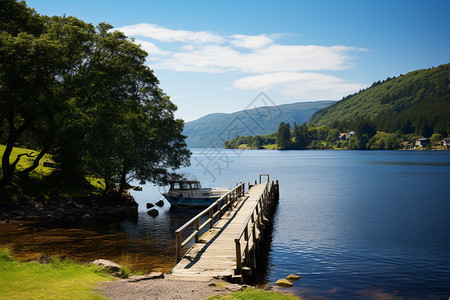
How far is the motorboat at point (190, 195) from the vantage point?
1720 inches

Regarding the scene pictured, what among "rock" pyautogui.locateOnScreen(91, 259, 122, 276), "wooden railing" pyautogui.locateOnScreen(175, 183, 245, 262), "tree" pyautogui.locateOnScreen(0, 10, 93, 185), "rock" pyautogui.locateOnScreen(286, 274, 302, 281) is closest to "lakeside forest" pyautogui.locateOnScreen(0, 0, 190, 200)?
"tree" pyautogui.locateOnScreen(0, 10, 93, 185)

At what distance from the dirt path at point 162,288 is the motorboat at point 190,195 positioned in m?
30.6

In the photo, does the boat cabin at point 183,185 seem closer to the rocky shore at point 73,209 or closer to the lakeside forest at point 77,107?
the lakeside forest at point 77,107

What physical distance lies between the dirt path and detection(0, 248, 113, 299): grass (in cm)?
67

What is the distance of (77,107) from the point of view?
35.4 metres

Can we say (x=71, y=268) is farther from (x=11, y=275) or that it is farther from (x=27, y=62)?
(x=27, y=62)

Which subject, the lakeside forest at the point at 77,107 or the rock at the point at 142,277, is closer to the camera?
the rock at the point at 142,277

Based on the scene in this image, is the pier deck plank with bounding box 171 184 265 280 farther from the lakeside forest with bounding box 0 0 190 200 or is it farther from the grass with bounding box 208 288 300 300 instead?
the lakeside forest with bounding box 0 0 190 200

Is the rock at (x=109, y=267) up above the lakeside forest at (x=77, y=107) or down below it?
below

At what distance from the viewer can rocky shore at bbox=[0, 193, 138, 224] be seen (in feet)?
107

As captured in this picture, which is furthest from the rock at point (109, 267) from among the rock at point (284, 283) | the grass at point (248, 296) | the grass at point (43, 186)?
the grass at point (43, 186)

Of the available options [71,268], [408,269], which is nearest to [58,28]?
[71,268]

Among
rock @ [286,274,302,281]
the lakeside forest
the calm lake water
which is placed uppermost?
the lakeside forest

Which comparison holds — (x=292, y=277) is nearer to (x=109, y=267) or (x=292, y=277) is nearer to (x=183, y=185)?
(x=109, y=267)
